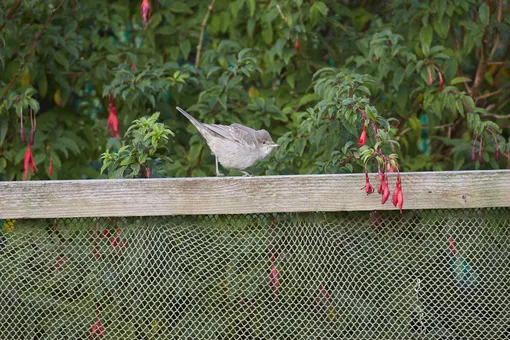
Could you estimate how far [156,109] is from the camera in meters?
4.76

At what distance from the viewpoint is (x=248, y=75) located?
440 cm

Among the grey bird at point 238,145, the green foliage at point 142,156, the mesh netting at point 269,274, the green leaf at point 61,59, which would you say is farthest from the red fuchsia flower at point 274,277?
the green leaf at point 61,59

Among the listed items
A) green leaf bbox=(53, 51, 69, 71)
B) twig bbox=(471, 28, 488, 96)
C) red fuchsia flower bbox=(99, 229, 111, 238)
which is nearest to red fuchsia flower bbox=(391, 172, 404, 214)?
red fuchsia flower bbox=(99, 229, 111, 238)

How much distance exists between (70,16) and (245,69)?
4.12 feet

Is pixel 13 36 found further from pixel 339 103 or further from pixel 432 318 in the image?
pixel 432 318

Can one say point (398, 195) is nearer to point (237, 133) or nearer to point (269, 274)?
point (269, 274)

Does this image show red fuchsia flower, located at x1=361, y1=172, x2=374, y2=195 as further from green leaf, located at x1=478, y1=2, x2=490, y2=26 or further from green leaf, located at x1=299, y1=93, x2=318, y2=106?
green leaf, located at x1=478, y1=2, x2=490, y2=26

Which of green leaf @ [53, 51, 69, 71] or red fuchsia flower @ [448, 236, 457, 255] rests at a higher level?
green leaf @ [53, 51, 69, 71]

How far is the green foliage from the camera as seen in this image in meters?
3.46

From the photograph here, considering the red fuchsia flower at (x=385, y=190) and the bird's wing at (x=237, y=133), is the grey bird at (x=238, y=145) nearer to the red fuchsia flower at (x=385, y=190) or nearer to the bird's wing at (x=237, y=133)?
the bird's wing at (x=237, y=133)

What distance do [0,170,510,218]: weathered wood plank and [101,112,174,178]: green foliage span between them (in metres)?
0.40

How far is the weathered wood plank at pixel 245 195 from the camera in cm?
303

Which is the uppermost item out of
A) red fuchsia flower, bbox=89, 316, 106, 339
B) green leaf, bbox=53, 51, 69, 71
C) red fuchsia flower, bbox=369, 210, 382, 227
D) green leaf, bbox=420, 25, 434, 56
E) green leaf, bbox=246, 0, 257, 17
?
green leaf, bbox=246, 0, 257, 17

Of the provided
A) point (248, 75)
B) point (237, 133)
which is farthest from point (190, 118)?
point (248, 75)
